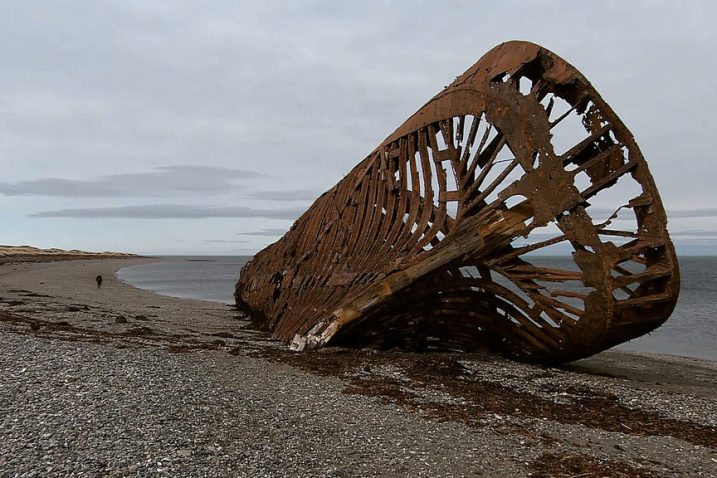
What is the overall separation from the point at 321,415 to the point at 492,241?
3.70m

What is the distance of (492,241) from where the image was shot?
7.74m

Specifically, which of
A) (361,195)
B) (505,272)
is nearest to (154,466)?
(505,272)

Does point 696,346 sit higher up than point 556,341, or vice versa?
point 556,341

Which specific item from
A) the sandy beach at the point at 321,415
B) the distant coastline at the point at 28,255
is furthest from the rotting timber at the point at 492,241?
the distant coastline at the point at 28,255

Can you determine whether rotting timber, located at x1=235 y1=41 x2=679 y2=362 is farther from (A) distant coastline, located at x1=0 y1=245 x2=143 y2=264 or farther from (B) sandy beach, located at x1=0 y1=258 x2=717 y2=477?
(A) distant coastline, located at x1=0 y1=245 x2=143 y2=264

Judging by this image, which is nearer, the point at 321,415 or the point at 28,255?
the point at 321,415

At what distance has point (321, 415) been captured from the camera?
17.8ft

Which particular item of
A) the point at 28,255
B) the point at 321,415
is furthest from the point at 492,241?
the point at 28,255

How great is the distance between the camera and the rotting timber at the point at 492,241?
711cm

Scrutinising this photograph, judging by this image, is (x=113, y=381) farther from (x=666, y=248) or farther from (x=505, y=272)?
(x=666, y=248)

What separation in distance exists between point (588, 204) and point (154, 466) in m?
5.95

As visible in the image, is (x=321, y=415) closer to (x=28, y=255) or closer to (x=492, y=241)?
(x=492, y=241)

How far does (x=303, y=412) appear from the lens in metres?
5.48

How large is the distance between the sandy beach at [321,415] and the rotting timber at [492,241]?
0.58 meters
